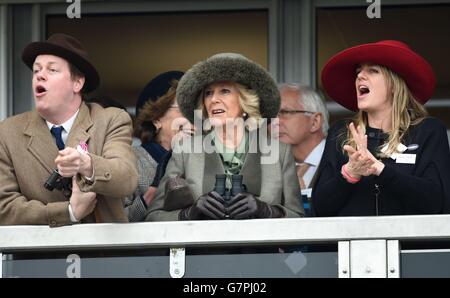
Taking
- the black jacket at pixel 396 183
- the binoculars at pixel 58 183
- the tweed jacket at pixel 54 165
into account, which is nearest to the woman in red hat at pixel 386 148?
the black jacket at pixel 396 183

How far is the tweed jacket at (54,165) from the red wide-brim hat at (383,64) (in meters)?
1.12

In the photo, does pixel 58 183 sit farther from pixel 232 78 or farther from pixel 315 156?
pixel 315 156

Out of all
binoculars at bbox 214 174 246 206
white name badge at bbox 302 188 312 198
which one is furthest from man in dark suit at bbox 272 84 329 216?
binoculars at bbox 214 174 246 206

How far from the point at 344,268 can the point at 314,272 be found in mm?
139

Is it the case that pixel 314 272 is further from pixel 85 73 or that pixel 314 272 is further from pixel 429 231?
pixel 85 73

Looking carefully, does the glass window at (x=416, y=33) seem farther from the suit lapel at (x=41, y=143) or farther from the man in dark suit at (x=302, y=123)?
the suit lapel at (x=41, y=143)

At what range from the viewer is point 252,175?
25.8 ft

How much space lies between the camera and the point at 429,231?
23.3 ft

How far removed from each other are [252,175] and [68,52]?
1167 millimetres

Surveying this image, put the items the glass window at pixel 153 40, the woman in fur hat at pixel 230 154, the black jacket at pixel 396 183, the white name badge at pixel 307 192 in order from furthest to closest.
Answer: the glass window at pixel 153 40
the white name badge at pixel 307 192
the woman in fur hat at pixel 230 154
the black jacket at pixel 396 183

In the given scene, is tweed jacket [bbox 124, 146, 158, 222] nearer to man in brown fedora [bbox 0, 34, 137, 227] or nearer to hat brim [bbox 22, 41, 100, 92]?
man in brown fedora [bbox 0, 34, 137, 227]

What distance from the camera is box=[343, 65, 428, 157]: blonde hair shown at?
7.63 meters

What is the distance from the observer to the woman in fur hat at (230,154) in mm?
7629

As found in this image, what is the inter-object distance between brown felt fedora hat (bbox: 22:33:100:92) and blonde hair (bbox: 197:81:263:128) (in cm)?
60
